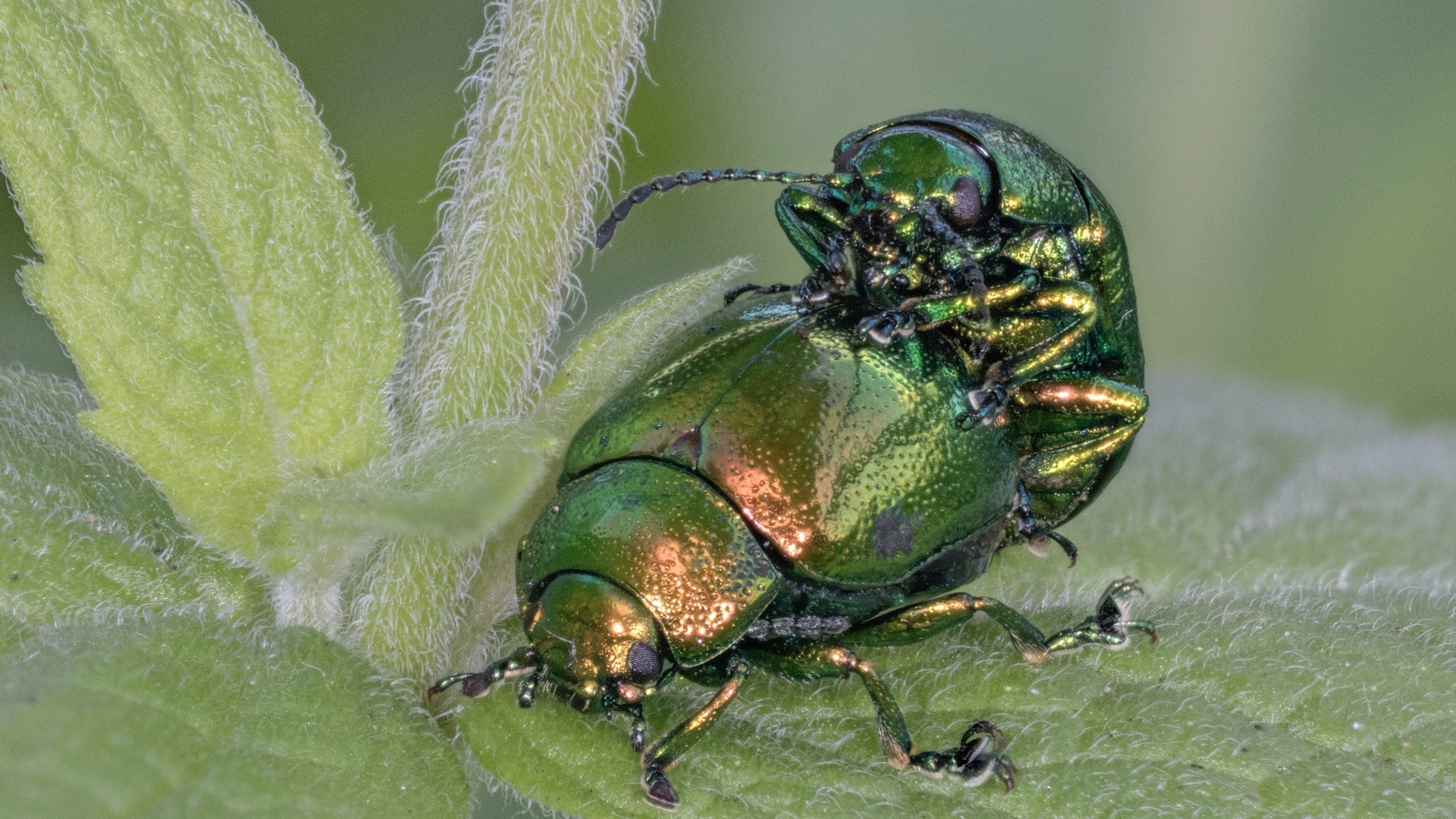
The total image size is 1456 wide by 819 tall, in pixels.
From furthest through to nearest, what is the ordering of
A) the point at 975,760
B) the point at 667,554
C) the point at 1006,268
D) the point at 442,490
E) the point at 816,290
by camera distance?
the point at 1006,268, the point at 816,290, the point at 667,554, the point at 975,760, the point at 442,490

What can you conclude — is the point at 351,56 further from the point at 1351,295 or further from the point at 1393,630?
the point at 1351,295

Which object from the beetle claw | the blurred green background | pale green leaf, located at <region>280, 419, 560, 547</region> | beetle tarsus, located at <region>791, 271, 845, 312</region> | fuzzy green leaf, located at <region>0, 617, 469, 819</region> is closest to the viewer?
fuzzy green leaf, located at <region>0, 617, 469, 819</region>

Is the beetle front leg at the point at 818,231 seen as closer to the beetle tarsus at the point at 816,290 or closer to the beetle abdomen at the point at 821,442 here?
the beetle tarsus at the point at 816,290

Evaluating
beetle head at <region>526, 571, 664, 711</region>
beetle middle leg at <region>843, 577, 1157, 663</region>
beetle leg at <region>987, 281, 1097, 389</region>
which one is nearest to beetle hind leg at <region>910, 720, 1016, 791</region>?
beetle middle leg at <region>843, 577, 1157, 663</region>

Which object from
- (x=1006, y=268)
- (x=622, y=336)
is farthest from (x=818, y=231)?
(x=622, y=336)

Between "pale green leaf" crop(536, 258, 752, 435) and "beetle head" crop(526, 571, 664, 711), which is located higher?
"pale green leaf" crop(536, 258, 752, 435)

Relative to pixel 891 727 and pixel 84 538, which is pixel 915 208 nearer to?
pixel 891 727

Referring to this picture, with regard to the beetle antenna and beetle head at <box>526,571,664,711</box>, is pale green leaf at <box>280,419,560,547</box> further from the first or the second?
the beetle antenna
